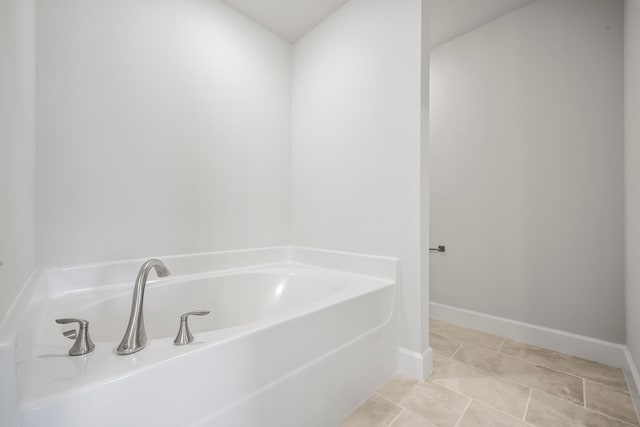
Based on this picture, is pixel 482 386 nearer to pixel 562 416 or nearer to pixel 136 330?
pixel 562 416

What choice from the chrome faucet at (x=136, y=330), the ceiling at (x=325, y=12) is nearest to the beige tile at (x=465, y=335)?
the chrome faucet at (x=136, y=330)

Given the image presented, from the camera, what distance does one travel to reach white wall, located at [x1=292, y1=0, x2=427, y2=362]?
1481 mm

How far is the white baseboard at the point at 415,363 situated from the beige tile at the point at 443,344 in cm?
31

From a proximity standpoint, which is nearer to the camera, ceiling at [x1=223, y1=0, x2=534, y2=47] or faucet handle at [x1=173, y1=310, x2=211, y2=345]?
faucet handle at [x1=173, y1=310, x2=211, y2=345]

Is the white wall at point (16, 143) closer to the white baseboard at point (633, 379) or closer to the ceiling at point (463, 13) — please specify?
the ceiling at point (463, 13)

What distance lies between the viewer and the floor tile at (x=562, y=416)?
1090 millimetres

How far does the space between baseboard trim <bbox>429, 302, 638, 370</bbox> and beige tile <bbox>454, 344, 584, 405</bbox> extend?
0.32m

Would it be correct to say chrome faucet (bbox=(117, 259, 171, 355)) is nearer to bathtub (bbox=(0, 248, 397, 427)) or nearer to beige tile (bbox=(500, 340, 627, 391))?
bathtub (bbox=(0, 248, 397, 427))

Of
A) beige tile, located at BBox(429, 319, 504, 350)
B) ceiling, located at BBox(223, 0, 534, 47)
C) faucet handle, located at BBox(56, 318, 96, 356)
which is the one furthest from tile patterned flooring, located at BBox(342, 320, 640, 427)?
ceiling, located at BBox(223, 0, 534, 47)

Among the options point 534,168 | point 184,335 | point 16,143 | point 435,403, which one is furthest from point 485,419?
point 16,143

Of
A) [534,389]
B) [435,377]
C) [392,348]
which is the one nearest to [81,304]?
[392,348]

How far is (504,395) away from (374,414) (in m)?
0.68

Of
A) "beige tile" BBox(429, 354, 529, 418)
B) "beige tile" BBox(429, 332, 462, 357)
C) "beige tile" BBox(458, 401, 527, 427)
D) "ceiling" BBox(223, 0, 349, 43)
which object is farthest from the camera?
"ceiling" BBox(223, 0, 349, 43)

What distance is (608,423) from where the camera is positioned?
3.59ft
